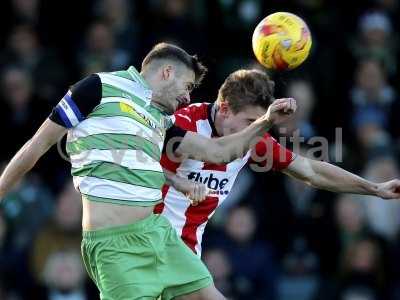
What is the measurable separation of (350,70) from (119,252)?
21.8 feet

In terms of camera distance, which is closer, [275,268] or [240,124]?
[240,124]

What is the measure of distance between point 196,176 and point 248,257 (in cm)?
322

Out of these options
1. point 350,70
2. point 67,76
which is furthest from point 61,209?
point 350,70

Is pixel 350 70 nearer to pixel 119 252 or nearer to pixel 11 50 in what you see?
pixel 11 50

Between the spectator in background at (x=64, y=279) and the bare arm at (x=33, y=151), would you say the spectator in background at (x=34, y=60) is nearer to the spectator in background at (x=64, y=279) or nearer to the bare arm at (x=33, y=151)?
the spectator in background at (x=64, y=279)

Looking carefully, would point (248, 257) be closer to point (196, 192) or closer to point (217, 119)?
point (217, 119)

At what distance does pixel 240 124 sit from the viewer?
7.40 metres

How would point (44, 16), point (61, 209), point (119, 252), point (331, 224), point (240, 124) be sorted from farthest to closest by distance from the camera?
1. point (44, 16)
2. point (331, 224)
3. point (61, 209)
4. point (240, 124)
5. point (119, 252)

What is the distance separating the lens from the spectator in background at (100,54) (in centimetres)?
1152

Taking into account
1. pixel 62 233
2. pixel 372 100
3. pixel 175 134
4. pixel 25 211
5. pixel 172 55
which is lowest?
pixel 62 233

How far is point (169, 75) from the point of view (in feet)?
22.4

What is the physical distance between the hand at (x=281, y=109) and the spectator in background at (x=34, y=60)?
494 cm

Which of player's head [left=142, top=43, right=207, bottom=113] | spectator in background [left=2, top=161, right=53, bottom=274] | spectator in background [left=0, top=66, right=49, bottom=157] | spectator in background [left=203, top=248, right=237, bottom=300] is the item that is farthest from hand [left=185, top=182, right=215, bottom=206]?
spectator in background [left=0, top=66, right=49, bottom=157]

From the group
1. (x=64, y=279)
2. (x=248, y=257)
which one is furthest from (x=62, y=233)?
(x=248, y=257)
